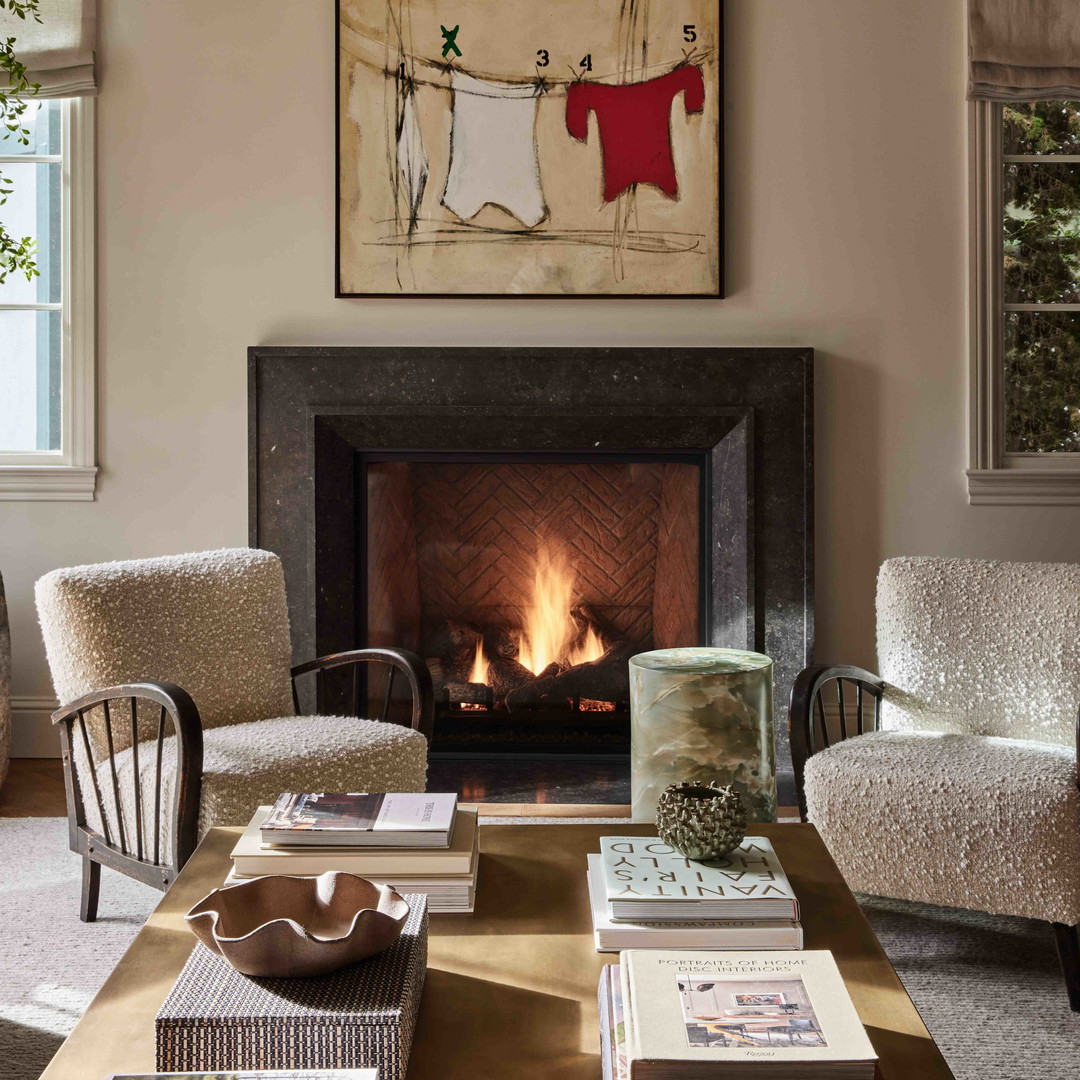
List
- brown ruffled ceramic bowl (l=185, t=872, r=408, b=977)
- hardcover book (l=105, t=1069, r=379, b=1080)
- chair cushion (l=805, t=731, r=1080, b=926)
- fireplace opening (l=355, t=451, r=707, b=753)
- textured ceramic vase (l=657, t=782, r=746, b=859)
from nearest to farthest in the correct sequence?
hardcover book (l=105, t=1069, r=379, b=1080) < brown ruffled ceramic bowl (l=185, t=872, r=408, b=977) < textured ceramic vase (l=657, t=782, r=746, b=859) < chair cushion (l=805, t=731, r=1080, b=926) < fireplace opening (l=355, t=451, r=707, b=753)

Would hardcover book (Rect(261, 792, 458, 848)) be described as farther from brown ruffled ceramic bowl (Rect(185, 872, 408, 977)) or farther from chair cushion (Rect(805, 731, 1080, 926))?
chair cushion (Rect(805, 731, 1080, 926))

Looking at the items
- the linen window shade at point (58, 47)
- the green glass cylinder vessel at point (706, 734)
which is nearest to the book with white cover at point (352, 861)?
the green glass cylinder vessel at point (706, 734)

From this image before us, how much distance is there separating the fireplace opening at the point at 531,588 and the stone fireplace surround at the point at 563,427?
0.69 feet

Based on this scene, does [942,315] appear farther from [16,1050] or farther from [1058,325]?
[16,1050]

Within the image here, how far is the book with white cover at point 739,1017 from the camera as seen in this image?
3.01 ft

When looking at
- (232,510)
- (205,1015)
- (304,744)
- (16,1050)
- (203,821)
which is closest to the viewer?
(205,1015)

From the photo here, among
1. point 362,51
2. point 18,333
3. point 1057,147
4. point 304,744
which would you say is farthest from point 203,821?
point 1057,147

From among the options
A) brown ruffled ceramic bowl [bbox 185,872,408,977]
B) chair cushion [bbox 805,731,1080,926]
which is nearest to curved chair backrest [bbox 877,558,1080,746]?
chair cushion [bbox 805,731,1080,926]

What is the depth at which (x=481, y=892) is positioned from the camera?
144 centimetres

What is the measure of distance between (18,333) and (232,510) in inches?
35.0

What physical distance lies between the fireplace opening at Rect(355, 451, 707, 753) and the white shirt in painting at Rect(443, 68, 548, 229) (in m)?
0.81

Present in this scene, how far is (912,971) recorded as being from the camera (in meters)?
2.03

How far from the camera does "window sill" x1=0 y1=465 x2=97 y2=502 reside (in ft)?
10.9

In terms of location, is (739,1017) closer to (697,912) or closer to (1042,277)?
(697,912)
